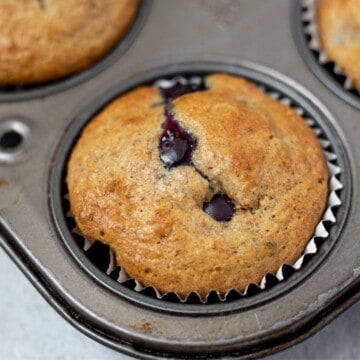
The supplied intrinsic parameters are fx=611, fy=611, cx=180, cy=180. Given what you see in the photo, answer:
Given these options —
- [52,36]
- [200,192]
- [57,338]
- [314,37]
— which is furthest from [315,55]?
[57,338]

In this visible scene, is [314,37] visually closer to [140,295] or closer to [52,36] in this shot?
[52,36]

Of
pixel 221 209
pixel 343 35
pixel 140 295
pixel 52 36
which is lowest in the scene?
pixel 140 295

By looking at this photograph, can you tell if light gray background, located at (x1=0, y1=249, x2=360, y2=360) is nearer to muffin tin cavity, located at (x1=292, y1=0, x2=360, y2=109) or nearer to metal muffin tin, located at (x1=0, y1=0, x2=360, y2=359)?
metal muffin tin, located at (x1=0, y1=0, x2=360, y2=359)

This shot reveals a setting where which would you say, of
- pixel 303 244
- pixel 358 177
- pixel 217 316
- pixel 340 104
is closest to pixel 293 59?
pixel 340 104

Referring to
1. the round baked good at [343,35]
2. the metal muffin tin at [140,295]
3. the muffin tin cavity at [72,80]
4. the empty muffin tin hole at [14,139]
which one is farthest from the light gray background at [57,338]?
the round baked good at [343,35]

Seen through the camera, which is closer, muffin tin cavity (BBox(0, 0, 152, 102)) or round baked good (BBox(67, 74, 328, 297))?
round baked good (BBox(67, 74, 328, 297))

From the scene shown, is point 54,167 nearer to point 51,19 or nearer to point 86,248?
point 86,248

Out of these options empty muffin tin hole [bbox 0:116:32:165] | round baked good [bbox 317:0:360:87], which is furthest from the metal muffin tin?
round baked good [bbox 317:0:360:87]
